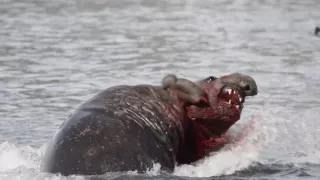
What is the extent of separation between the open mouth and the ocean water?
1.54 ft

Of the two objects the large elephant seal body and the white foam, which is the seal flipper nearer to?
the large elephant seal body

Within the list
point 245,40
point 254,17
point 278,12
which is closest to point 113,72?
point 245,40

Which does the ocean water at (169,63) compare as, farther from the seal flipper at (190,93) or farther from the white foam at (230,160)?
the seal flipper at (190,93)

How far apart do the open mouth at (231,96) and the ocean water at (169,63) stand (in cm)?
47

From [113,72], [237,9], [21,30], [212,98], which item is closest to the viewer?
[212,98]

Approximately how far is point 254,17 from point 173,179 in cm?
1725

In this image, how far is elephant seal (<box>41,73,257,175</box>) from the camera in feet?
23.9

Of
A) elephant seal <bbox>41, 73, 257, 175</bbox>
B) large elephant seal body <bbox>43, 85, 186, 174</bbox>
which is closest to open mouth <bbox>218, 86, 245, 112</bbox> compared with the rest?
elephant seal <bbox>41, 73, 257, 175</bbox>

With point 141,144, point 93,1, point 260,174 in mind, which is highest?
point 141,144

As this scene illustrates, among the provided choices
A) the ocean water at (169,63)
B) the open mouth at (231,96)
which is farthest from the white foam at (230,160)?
the open mouth at (231,96)

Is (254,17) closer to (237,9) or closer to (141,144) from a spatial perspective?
(237,9)

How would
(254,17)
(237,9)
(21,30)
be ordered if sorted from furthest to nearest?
(237,9), (254,17), (21,30)

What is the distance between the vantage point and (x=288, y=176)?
28.3 ft

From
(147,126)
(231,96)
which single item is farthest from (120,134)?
(231,96)
